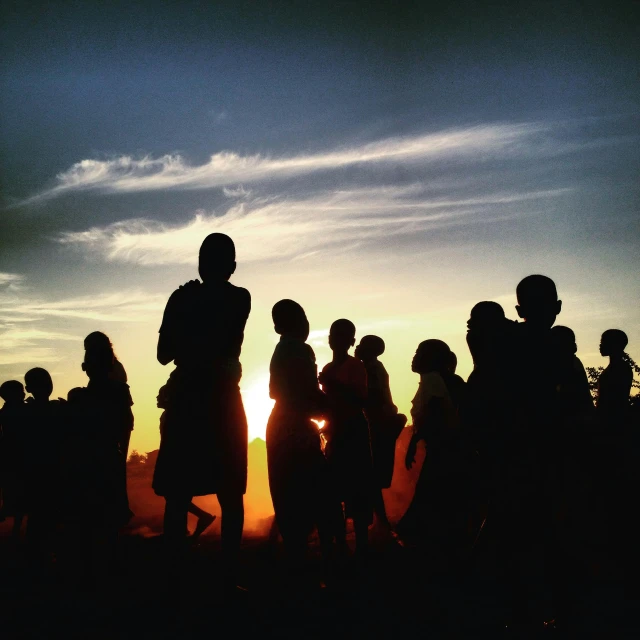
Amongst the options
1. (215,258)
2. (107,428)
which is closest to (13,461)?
(107,428)

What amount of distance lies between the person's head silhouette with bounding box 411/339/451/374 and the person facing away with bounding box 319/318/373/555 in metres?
0.86

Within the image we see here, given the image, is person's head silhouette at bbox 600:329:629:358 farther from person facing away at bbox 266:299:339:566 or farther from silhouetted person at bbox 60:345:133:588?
silhouetted person at bbox 60:345:133:588

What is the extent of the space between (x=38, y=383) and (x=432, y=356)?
432 centimetres

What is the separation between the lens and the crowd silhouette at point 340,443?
14.4 ft

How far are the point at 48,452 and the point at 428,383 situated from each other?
4.14 metres

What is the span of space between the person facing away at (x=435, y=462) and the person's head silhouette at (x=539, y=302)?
2934 mm

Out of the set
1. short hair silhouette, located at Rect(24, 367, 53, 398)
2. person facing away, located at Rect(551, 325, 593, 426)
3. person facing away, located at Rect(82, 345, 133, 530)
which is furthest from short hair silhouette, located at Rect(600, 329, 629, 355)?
short hair silhouette, located at Rect(24, 367, 53, 398)

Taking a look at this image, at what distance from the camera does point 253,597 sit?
520 centimetres

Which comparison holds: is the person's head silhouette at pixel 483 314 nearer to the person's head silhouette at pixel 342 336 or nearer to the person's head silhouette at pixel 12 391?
the person's head silhouette at pixel 342 336

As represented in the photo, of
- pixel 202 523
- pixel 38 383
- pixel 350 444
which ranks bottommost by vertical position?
pixel 202 523

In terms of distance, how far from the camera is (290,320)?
19.2 feet

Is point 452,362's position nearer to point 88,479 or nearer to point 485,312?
point 485,312

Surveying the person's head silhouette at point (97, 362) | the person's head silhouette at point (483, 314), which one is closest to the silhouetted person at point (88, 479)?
the person's head silhouette at point (97, 362)

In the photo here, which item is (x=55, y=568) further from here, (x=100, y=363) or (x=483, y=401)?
(x=483, y=401)
